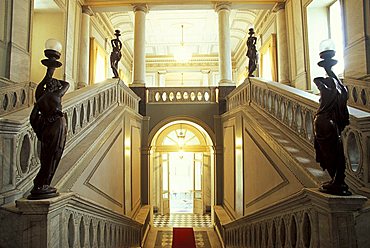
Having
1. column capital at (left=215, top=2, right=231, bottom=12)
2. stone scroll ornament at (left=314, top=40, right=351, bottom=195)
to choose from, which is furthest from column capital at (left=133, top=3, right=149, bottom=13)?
stone scroll ornament at (left=314, top=40, right=351, bottom=195)

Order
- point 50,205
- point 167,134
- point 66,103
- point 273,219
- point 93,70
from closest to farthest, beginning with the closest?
point 50,205 < point 273,219 < point 66,103 < point 93,70 < point 167,134

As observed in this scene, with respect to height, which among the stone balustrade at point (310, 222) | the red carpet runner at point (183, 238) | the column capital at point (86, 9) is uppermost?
the column capital at point (86, 9)

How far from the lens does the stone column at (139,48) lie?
32.3ft

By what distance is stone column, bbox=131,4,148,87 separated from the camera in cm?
985

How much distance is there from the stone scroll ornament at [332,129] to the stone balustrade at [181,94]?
7.18 meters

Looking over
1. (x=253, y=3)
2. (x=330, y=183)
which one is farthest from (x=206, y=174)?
(x=330, y=183)

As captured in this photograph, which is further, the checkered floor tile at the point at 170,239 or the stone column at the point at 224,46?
the stone column at the point at 224,46

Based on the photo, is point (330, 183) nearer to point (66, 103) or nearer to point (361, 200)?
point (361, 200)

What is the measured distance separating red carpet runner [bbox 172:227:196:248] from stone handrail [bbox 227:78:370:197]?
3.94m

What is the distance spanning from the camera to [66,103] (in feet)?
12.7

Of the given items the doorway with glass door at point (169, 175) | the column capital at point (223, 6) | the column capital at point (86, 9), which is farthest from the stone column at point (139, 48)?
the doorway with glass door at point (169, 175)

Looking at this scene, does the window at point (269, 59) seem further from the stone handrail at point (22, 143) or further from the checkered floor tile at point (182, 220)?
the stone handrail at point (22, 143)

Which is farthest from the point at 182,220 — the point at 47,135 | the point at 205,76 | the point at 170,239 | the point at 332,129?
the point at 332,129

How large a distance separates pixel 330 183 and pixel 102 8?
10501mm
